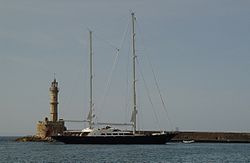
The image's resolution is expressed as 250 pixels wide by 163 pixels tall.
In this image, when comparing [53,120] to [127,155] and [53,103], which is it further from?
[127,155]

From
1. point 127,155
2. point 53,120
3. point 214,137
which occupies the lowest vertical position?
point 127,155

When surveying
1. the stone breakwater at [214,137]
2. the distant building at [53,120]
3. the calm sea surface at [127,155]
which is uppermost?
the distant building at [53,120]

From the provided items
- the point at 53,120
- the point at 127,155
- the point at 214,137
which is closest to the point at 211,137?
the point at 214,137

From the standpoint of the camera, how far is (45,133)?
10169cm

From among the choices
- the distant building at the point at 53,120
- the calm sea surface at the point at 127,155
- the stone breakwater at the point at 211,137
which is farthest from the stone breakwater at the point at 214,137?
the calm sea surface at the point at 127,155

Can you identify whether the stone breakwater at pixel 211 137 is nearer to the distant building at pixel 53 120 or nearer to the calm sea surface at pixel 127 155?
the distant building at pixel 53 120

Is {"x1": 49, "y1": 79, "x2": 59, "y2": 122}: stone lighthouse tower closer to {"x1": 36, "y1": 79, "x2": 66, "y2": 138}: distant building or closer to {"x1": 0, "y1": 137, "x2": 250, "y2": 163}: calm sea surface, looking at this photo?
{"x1": 36, "y1": 79, "x2": 66, "y2": 138}: distant building

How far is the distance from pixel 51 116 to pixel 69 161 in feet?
174

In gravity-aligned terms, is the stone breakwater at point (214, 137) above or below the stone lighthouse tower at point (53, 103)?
below

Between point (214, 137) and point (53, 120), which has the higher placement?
point (53, 120)

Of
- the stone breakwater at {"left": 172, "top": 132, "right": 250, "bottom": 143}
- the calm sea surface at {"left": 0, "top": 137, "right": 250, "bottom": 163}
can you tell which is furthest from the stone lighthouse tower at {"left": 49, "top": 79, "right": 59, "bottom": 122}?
the calm sea surface at {"left": 0, "top": 137, "right": 250, "bottom": 163}

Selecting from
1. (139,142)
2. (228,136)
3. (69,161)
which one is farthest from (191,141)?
(69,161)

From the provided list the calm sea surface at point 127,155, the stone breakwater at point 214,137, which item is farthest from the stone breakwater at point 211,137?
the calm sea surface at point 127,155

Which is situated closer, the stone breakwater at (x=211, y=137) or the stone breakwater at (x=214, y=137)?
the stone breakwater at (x=211, y=137)
